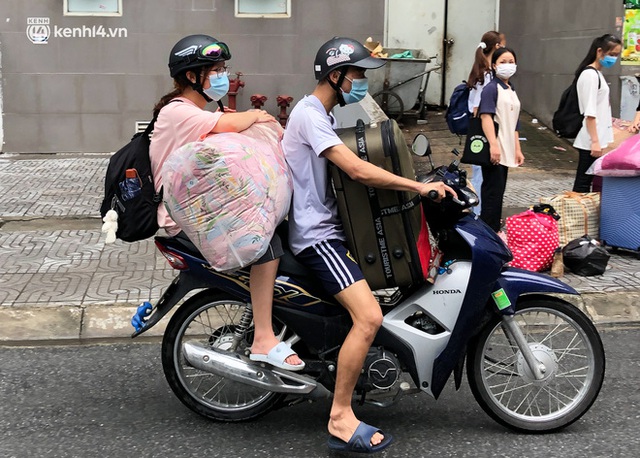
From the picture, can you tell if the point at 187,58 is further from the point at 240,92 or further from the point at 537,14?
the point at 537,14

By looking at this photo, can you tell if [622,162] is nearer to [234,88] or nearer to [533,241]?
[533,241]

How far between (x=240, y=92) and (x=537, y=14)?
16.0ft

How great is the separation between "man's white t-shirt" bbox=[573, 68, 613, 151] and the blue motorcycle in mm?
4008

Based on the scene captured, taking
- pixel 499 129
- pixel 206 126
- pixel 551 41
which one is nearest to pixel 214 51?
pixel 206 126

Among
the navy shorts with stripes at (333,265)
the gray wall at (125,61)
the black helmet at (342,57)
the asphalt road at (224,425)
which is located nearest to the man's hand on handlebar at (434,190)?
the navy shorts with stripes at (333,265)

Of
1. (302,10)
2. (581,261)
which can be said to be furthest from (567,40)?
(581,261)

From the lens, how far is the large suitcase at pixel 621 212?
7.28 m

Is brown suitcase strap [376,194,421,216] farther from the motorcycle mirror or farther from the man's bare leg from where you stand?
the man's bare leg

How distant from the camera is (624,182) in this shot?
7.32 m

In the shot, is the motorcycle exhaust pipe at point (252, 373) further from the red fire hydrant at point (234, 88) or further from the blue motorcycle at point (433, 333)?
the red fire hydrant at point (234, 88)

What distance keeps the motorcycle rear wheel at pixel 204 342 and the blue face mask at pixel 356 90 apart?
3.67 ft

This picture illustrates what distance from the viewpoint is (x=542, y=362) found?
418cm

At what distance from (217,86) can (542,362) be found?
6.79ft

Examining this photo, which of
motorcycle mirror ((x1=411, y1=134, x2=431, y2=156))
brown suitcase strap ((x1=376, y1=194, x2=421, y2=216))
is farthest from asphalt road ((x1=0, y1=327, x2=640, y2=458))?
motorcycle mirror ((x1=411, y1=134, x2=431, y2=156))
